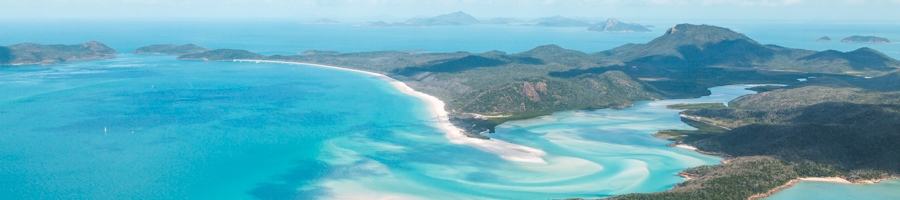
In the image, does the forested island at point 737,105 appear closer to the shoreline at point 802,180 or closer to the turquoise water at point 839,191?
the shoreline at point 802,180

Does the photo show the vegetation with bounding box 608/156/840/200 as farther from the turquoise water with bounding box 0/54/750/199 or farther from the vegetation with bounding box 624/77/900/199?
the turquoise water with bounding box 0/54/750/199

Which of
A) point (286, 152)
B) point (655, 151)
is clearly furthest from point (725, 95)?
point (286, 152)

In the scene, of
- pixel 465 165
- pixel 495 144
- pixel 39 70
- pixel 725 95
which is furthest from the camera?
pixel 39 70

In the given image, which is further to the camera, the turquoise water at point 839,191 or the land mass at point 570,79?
the land mass at point 570,79

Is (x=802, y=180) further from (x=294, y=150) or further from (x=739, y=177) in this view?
(x=294, y=150)

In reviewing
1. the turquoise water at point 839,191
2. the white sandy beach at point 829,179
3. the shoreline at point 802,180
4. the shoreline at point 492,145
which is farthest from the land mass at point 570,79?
the white sandy beach at point 829,179

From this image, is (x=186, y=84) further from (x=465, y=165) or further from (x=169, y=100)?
(x=465, y=165)
